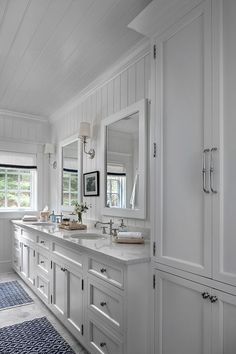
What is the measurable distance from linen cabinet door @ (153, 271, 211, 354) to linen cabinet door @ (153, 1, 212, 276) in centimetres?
11

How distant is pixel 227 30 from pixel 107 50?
1524mm

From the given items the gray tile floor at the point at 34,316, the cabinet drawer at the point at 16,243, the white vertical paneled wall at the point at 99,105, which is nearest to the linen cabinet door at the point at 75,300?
the gray tile floor at the point at 34,316

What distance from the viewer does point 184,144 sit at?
4.79ft

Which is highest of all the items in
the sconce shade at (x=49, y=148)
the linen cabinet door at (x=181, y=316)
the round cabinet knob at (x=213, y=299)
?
the sconce shade at (x=49, y=148)

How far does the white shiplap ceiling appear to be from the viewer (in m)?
1.96

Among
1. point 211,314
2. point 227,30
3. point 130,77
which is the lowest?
point 211,314

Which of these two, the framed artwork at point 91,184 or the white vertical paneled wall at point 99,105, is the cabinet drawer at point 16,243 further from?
the framed artwork at point 91,184

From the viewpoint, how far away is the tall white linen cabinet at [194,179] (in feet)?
4.02

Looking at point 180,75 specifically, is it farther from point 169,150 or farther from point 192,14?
point 169,150

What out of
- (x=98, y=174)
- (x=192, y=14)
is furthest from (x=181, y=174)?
(x=98, y=174)

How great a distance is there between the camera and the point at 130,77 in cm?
268

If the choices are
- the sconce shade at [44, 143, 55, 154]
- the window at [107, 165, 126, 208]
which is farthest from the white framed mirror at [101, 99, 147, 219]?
the sconce shade at [44, 143, 55, 154]

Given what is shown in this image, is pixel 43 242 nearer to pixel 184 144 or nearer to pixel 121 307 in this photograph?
pixel 121 307

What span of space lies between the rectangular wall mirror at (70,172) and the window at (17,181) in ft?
2.61
